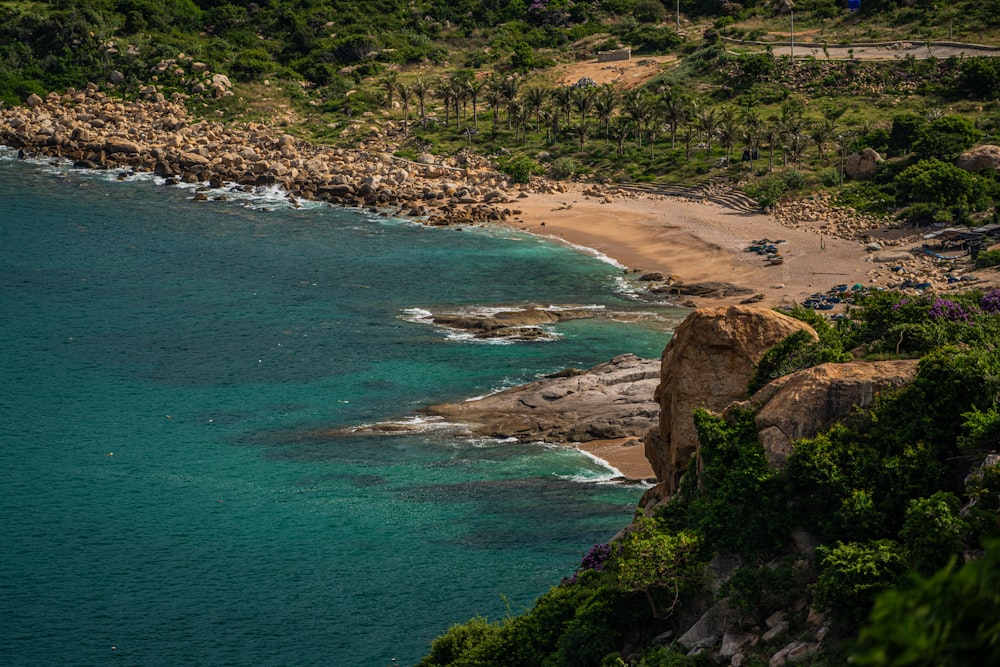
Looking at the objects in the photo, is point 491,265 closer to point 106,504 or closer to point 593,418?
point 593,418

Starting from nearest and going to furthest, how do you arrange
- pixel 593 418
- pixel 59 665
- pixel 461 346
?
pixel 59 665 < pixel 593 418 < pixel 461 346

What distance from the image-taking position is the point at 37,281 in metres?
84.2

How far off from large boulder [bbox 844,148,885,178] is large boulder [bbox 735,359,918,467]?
7834cm

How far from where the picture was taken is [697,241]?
310 feet

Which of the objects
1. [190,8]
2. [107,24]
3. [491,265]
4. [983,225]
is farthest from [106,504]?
[190,8]

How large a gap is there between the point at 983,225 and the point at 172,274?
64.8m

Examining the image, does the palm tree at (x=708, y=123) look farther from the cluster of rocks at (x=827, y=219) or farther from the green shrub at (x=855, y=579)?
the green shrub at (x=855, y=579)

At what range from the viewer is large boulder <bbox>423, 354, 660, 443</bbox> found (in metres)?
55.4

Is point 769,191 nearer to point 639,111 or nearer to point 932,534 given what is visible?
point 639,111

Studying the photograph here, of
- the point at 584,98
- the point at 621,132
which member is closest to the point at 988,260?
the point at 621,132

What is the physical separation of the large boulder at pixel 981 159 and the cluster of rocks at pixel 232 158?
4347 centimetres

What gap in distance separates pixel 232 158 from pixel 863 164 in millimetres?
71241

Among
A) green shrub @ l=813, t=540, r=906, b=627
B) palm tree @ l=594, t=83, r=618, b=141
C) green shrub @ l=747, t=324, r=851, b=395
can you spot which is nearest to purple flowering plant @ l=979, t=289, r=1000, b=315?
green shrub @ l=747, t=324, r=851, b=395

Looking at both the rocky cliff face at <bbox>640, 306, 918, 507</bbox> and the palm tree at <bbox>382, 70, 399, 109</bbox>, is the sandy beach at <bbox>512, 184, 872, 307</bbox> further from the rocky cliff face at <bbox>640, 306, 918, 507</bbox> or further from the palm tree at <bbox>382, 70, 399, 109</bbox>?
the rocky cliff face at <bbox>640, 306, 918, 507</bbox>
